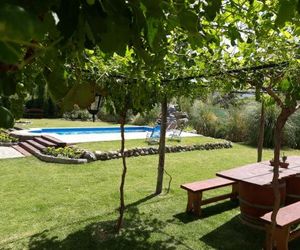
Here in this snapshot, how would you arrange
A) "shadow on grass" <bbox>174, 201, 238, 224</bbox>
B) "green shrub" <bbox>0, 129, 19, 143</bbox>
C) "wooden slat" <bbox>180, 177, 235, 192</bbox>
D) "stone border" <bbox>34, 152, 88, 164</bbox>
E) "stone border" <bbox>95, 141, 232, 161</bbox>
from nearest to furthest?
"shadow on grass" <bbox>174, 201, 238, 224</bbox>, "wooden slat" <bbox>180, 177, 235, 192</bbox>, "stone border" <bbox>34, 152, 88, 164</bbox>, "stone border" <bbox>95, 141, 232, 161</bbox>, "green shrub" <bbox>0, 129, 19, 143</bbox>

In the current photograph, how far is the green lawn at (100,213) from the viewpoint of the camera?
472 centimetres

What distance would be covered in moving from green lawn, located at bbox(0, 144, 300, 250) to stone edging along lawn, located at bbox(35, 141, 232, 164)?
403 millimetres

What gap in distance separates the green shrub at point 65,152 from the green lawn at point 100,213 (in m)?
0.71

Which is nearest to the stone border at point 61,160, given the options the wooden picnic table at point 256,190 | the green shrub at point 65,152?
the green shrub at point 65,152

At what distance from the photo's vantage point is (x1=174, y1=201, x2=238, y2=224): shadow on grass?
568 centimetres

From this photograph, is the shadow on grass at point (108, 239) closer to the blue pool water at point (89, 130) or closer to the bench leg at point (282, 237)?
the bench leg at point (282, 237)

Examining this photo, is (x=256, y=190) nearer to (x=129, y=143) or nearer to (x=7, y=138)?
(x=129, y=143)

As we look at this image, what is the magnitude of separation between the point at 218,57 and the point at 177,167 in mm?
5796

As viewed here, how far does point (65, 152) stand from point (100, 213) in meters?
4.76

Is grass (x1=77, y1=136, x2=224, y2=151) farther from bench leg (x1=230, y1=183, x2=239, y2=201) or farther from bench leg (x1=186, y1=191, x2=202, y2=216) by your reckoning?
bench leg (x1=186, y1=191, x2=202, y2=216)

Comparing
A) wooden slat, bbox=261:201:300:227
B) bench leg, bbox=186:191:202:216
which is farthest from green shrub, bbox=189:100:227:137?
wooden slat, bbox=261:201:300:227

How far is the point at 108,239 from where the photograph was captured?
473 centimetres

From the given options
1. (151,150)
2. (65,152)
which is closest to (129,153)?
(151,150)

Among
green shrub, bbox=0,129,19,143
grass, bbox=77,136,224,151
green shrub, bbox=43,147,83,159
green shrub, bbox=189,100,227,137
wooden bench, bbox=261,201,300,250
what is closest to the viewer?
wooden bench, bbox=261,201,300,250
